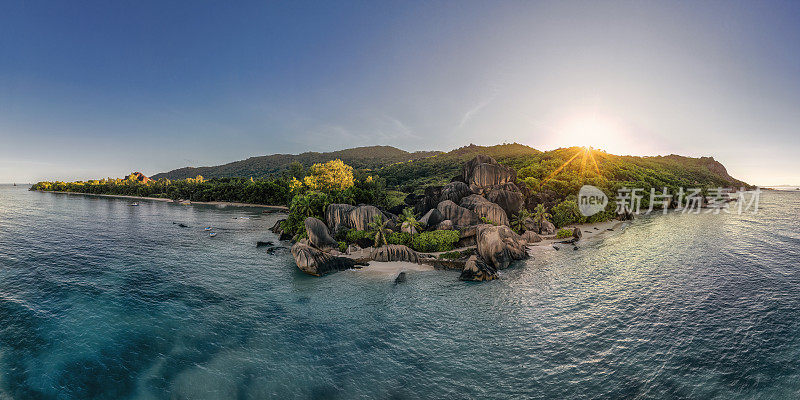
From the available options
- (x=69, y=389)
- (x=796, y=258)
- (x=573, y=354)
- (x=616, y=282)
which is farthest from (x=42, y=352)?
(x=796, y=258)

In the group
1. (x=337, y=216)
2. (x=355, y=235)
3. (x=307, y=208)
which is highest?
(x=307, y=208)

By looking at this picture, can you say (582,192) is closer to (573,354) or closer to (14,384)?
(573,354)

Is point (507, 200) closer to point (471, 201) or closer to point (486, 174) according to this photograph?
point (486, 174)

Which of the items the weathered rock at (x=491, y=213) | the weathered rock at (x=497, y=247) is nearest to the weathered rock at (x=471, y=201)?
the weathered rock at (x=491, y=213)

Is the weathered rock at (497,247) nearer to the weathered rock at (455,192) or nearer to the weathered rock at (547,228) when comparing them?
the weathered rock at (455,192)

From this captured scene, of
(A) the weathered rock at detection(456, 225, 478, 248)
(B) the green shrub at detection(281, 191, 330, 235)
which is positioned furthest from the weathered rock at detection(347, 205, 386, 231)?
(A) the weathered rock at detection(456, 225, 478, 248)
